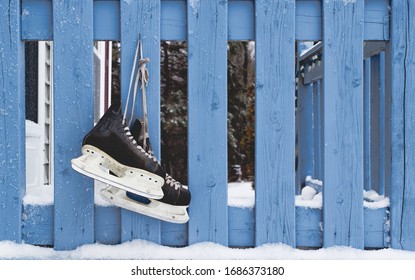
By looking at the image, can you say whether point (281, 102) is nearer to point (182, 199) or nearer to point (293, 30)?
point (293, 30)

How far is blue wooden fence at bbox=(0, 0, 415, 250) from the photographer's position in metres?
1.80

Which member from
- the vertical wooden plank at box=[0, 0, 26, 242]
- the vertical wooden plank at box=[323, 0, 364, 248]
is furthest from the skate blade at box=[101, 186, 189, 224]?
the vertical wooden plank at box=[323, 0, 364, 248]

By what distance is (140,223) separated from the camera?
1.82m

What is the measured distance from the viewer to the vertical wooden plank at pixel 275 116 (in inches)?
71.4

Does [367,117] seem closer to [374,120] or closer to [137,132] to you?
[374,120]

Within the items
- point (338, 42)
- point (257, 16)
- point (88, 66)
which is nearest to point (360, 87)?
point (338, 42)

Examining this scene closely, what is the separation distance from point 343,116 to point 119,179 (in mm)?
893

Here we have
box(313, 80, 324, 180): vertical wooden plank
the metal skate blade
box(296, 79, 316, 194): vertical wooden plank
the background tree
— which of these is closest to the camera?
the metal skate blade

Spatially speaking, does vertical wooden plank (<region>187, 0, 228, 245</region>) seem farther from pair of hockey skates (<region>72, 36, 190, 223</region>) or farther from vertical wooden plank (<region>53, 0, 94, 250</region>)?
vertical wooden plank (<region>53, 0, 94, 250</region>)

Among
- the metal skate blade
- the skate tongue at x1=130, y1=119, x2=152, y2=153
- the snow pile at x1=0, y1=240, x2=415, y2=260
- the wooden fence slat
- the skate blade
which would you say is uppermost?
the wooden fence slat

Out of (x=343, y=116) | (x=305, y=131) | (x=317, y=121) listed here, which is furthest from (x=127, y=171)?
(x=305, y=131)

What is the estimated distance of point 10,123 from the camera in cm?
180

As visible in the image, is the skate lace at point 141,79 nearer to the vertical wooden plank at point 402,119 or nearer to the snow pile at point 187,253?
the snow pile at point 187,253

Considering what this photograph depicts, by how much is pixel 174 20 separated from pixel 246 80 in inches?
347
